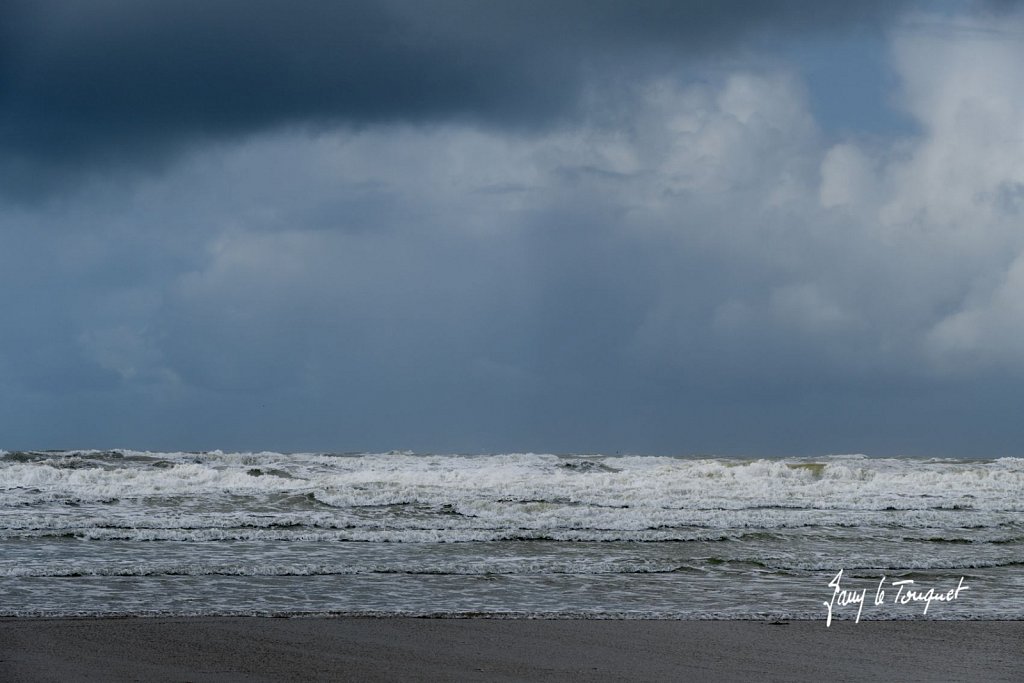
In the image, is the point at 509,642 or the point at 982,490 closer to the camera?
the point at 509,642

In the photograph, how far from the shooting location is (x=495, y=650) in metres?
7.82

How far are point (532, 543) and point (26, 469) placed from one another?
20196 mm

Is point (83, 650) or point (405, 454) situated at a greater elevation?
point (405, 454)

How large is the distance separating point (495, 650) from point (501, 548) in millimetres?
6853

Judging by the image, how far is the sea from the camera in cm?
1022

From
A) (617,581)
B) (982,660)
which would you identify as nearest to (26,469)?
(617,581)

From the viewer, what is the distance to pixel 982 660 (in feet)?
24.6

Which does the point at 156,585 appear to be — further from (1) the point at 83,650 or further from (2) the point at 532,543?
(2) the point at 532,543
